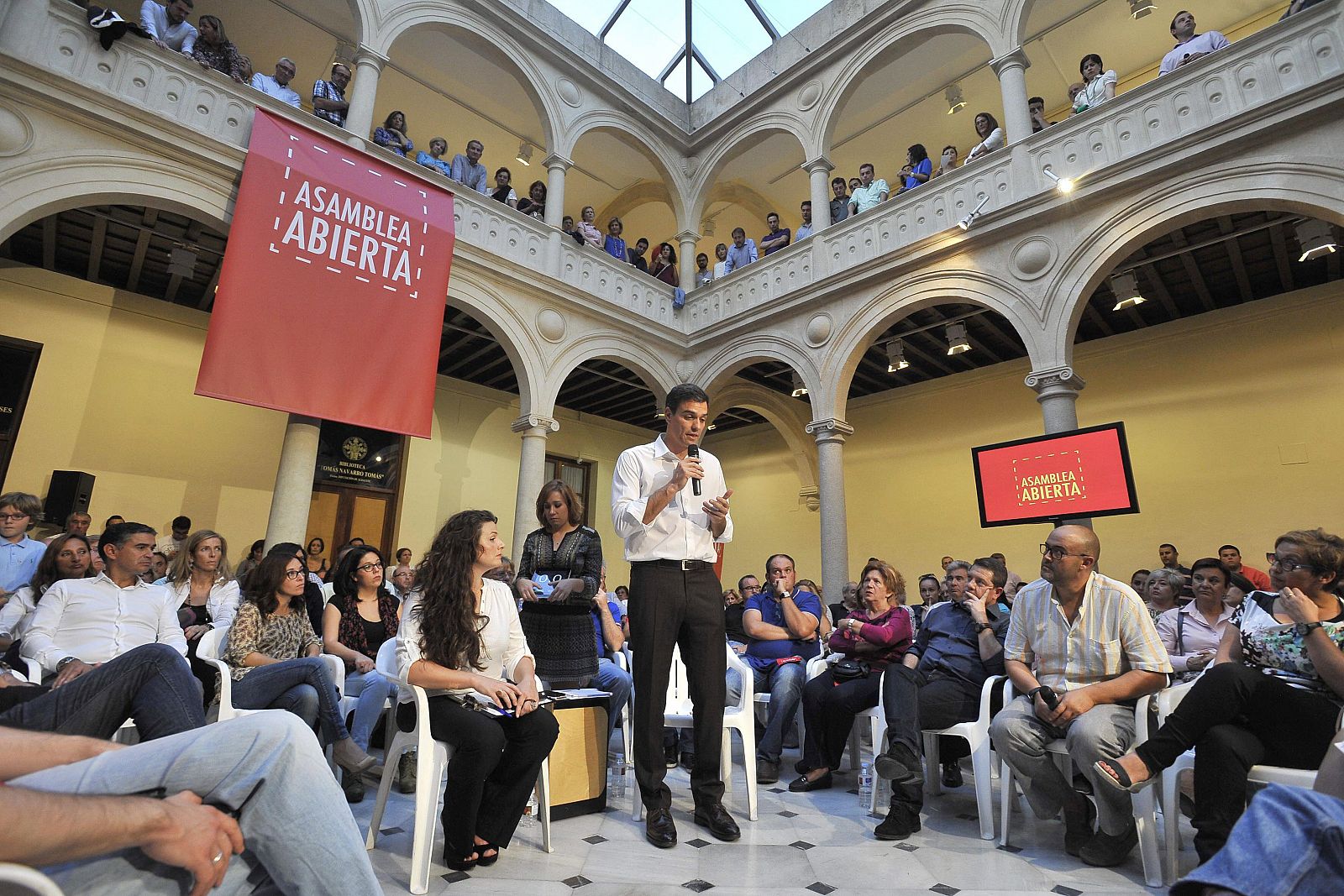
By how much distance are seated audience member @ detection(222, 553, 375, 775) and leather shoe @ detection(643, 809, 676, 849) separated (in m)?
1.34

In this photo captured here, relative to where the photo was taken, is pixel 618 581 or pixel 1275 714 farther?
pixel 618 581

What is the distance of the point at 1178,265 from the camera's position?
7199mm

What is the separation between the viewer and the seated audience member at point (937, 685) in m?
2.81

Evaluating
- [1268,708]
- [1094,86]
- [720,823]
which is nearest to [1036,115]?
[1094,86]

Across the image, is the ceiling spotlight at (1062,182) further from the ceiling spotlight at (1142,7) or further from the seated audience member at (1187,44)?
the ceiling spotlight at (1142,7)

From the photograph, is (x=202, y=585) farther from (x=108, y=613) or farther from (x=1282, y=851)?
(x=1282, y=851)

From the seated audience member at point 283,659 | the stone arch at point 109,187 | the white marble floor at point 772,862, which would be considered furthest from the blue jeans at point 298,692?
the stone arch at point 109,187

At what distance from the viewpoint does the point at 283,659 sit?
317 cm

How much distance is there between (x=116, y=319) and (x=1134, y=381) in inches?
493

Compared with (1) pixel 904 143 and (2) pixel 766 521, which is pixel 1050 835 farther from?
(1) pixel 904 143

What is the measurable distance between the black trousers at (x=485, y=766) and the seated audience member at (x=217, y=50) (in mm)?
6711

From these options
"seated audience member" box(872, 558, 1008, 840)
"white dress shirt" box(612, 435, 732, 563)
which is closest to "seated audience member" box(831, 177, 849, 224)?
"seated audience member" box(872, 558, 1008, 840)

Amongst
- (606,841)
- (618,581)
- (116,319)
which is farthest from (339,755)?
(618,581)

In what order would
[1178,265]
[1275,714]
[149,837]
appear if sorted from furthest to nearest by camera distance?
[1178,265], [1275,714], [149,837]
